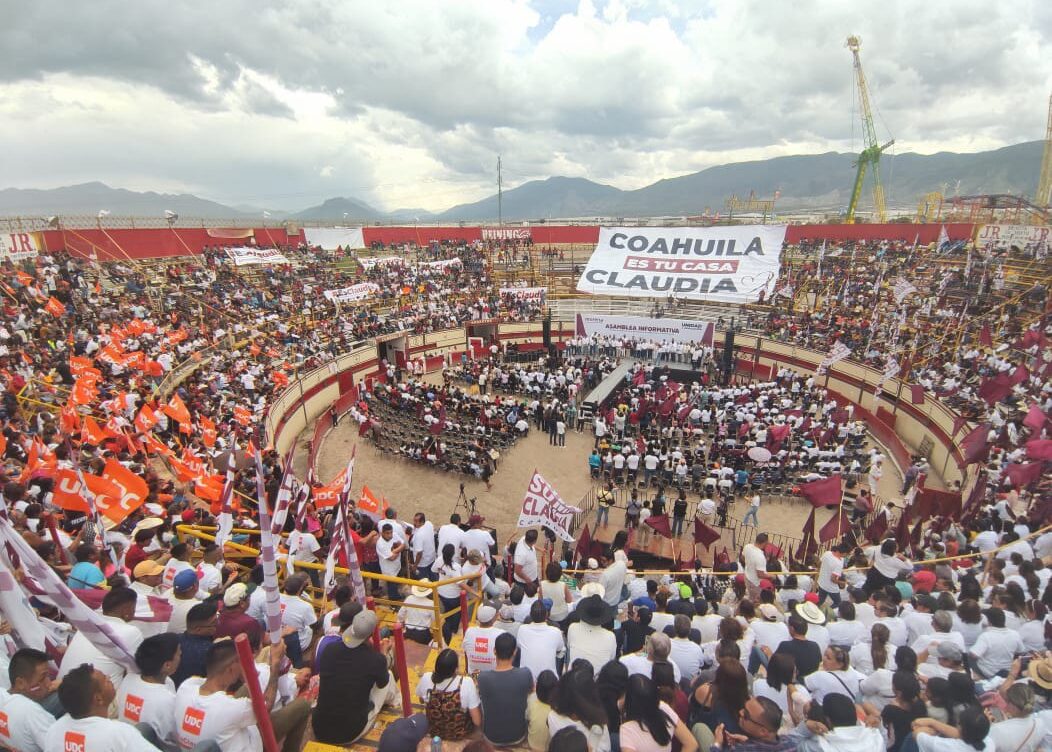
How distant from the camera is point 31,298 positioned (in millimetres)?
20172

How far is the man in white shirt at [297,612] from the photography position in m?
5.62

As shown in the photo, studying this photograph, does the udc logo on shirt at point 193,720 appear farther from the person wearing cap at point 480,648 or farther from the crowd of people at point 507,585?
the person wearing cap at point 480,648

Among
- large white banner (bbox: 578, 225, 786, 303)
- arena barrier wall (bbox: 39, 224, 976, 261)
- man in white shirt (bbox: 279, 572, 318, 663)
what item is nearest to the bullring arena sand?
large white banner (bbox: 578, 225, 786, 303)

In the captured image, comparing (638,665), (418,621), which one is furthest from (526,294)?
(638,665)

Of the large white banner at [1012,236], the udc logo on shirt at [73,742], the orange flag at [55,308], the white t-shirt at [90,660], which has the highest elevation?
the large white banner at [1012,236]

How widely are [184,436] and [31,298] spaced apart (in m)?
11.4

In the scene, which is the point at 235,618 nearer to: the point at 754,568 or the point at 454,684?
the point at 454,684

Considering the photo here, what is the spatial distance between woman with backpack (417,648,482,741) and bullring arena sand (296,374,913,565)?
10.6 metres

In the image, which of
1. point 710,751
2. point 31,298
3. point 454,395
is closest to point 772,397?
point 454,395

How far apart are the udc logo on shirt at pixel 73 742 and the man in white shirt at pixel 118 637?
0.50m

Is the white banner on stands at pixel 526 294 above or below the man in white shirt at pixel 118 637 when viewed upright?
above

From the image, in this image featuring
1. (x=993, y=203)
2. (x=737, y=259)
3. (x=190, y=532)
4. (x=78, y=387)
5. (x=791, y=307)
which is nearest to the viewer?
(x=190, y=532)

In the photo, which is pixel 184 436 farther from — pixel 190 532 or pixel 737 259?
pixel 737 259

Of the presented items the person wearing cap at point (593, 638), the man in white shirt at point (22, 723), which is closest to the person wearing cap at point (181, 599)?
the man in white shirt at point (22, 723)
